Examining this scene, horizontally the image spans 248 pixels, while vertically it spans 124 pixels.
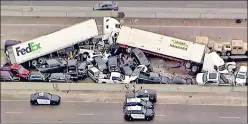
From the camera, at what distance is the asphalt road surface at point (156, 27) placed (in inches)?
2815

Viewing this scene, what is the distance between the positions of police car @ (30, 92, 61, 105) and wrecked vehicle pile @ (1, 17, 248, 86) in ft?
10.1

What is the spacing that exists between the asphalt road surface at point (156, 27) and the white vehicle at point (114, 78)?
931 cm

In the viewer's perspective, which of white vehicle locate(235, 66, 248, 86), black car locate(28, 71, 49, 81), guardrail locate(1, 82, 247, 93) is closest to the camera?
guardrail locate(1, 82, 247, 93)

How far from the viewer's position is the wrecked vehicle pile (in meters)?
64.6

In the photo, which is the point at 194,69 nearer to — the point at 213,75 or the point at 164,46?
the point at 213,75

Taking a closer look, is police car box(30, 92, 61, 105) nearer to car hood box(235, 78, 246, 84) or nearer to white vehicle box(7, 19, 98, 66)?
white vehicle box(7, 19, 98, 66)

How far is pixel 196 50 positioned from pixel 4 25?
A: 21565 millimetres

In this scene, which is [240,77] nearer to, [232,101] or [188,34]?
[232,101]

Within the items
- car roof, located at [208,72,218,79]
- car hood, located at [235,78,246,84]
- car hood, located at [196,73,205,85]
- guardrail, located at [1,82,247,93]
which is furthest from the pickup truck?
car hood, located at [235,78,246,84]

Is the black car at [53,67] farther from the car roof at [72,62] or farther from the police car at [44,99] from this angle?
the police car at [44,99]

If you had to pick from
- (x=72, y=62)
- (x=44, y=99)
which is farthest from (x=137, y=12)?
(x=44, y=99)

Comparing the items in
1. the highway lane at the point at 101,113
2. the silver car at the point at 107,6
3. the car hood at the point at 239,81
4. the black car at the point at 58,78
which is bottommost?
the highway lane at the point at 101,113

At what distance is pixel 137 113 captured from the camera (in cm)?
5922

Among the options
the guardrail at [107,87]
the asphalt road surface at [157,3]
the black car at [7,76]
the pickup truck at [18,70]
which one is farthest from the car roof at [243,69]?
the black car at [7,76]
